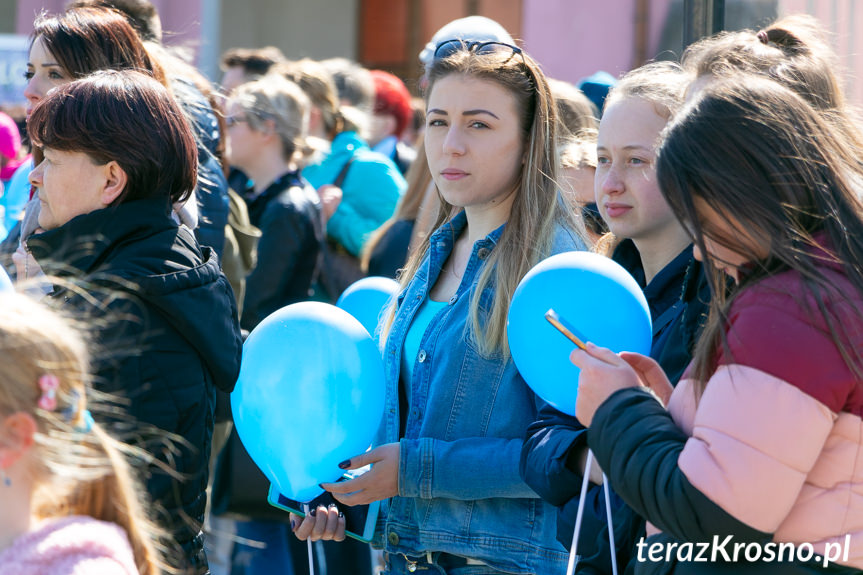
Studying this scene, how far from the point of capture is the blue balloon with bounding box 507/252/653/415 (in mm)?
2059

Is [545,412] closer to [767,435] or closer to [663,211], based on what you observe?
[663,211]

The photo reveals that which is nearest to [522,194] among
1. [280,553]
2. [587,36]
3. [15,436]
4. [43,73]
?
[15,436]

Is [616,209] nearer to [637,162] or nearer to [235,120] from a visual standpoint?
[637,162]

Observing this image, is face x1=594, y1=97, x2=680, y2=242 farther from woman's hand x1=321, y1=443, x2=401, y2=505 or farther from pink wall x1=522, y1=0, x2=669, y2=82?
pink wall x1=522, y1=0, x2=669, y2=82

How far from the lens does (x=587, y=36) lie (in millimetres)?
11203

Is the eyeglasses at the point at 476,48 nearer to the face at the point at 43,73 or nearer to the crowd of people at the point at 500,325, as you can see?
the crowd of people at the point at 500,325

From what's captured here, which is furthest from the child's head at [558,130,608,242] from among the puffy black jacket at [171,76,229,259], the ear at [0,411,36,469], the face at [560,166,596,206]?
the ear at [0,411,36,469]

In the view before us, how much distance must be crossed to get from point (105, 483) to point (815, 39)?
6.23ft

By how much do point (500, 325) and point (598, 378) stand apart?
631 millimetres

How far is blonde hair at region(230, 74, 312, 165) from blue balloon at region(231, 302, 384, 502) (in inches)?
115

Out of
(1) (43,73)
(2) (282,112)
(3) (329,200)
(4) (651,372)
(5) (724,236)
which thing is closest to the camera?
(5) (724,236)

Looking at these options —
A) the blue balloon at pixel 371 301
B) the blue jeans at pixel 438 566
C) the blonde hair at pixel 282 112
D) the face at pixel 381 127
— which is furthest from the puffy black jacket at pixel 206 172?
the face at pixel 381 127

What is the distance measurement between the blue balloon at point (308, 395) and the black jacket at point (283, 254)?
2.25 m

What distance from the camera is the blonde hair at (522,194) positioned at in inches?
97.3
